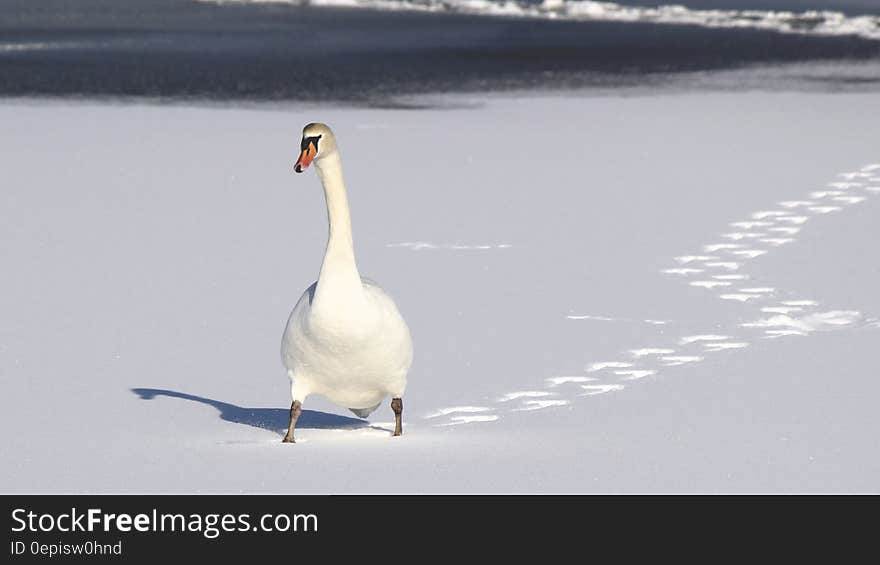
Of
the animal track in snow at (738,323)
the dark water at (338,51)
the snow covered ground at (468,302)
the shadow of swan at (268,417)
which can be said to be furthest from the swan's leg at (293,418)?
the dark water at (338,51)

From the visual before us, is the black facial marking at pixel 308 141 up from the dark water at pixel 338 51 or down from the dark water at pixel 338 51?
up

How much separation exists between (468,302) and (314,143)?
10.0 feet

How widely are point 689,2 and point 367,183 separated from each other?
2491 cm

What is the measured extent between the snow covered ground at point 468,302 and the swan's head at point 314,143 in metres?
1.00

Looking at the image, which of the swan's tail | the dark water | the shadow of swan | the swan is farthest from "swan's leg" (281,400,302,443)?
the dark water

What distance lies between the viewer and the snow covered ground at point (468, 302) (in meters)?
6.24

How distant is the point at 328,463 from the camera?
6.09 meters

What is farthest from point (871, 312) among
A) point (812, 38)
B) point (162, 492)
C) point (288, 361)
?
point (812, 38)

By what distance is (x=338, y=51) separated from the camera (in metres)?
25.4

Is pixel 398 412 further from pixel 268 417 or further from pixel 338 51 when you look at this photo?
pixel 338 51

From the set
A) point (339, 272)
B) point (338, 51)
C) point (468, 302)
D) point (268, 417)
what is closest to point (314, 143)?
point (339, 272)

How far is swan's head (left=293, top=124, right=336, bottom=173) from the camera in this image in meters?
6.48

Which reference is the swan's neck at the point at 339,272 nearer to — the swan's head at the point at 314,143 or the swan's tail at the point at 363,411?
the swan's head at the point at 314,143

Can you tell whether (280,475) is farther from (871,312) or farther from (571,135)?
(571,135)
